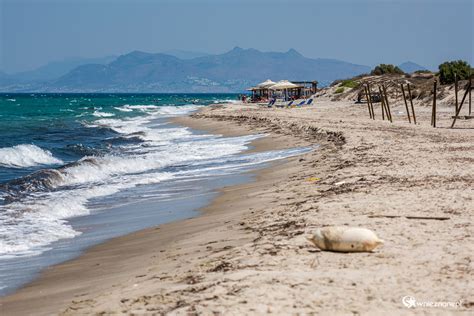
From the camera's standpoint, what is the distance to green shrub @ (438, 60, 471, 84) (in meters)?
41.2

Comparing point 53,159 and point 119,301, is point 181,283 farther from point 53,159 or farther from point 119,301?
point 53,159

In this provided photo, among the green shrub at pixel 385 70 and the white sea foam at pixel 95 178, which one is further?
the green shrub at pixel 385 70

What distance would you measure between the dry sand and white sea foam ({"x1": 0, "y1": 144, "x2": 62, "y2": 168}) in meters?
11.6

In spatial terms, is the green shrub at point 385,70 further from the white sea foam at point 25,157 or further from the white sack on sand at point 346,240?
the white sack on sand at point 346,240

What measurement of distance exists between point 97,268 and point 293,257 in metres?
2.63

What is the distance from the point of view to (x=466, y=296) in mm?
4941

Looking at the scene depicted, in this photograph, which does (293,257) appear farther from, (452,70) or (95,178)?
(452,70)

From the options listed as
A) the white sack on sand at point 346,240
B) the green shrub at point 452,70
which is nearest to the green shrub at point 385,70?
the green shrub at point 452,70

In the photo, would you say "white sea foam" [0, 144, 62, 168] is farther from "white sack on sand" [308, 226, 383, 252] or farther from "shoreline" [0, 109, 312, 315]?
"white sack on sand" [308, 226, 383, 252]

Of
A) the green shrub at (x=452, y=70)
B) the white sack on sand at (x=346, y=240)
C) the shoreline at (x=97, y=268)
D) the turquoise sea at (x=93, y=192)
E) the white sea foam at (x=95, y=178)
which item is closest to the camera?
the white sack on sand at (x=346, y=240)

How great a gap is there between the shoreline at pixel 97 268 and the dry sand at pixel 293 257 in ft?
0.06

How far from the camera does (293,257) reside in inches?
247

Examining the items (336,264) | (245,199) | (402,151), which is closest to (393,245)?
(336,264)

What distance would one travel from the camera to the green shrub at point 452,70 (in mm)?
41250
